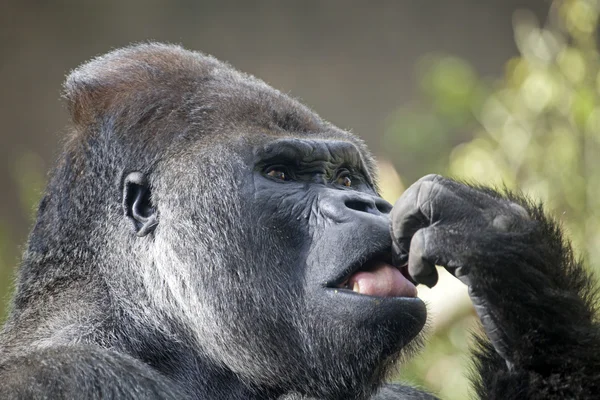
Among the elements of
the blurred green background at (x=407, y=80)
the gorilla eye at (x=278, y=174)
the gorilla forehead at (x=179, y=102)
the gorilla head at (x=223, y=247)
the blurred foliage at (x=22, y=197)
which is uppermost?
the gorilla forehead at (x=179, y=102)

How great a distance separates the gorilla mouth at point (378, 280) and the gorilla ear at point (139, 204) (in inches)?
33.1

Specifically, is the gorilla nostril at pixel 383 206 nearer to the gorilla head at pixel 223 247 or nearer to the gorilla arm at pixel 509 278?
the gorilla head at pixel 223 247

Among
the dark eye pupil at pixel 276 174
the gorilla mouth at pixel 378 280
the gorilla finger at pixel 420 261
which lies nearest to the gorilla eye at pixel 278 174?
the dark eye pupil at pixel 276 174

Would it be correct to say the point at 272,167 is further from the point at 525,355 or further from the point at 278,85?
the point at 278,85

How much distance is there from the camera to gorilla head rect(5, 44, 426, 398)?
10.6 feet

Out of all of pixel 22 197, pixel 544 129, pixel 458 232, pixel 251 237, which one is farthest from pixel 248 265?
pixel 22 197

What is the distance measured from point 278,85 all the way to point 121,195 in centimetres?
863

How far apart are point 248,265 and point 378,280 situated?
0.54 meters

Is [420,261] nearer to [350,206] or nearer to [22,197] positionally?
[350,206]

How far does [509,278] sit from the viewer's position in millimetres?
2984

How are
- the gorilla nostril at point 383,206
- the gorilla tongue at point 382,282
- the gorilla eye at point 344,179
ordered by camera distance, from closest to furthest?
the gorilla tongue at point 382,282 → the gorilla nostril at point 383,206 → the gorilla eye at point 344,179

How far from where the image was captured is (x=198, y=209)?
137 inches

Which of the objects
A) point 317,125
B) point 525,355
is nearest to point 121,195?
point 317,125

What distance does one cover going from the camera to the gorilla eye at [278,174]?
356 cm
